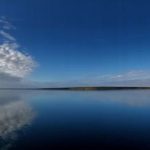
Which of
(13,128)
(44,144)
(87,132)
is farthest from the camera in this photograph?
Result: (13,128)

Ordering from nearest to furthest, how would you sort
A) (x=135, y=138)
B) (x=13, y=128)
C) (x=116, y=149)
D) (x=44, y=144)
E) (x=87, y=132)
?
(x=116, y=149), (x=44, y=144), (x=135, y=138), (x=87, y=132), (x=13, y=128)

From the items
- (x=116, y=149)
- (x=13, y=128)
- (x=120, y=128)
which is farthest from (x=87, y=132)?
(x=13, y=128)

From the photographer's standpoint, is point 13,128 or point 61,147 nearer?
point 61,147

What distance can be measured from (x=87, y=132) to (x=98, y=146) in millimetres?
5174

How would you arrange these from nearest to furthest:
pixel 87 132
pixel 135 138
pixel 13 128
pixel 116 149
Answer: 1. pixel 116 149
2. pixel 135 138
3. pixel 87 132
4. pixel 13 128

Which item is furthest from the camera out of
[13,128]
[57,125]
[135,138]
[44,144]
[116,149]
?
[57,125]

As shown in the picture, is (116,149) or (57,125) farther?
(57,125)

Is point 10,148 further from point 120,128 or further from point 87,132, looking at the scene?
point 120,128

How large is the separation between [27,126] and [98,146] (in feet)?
37.4

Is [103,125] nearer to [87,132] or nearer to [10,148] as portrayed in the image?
[87,132]

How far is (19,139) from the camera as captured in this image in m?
22.7

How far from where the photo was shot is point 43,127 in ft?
94.5

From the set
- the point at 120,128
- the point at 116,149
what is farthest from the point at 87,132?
the point at 116,149

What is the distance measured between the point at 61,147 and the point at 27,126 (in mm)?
9730
